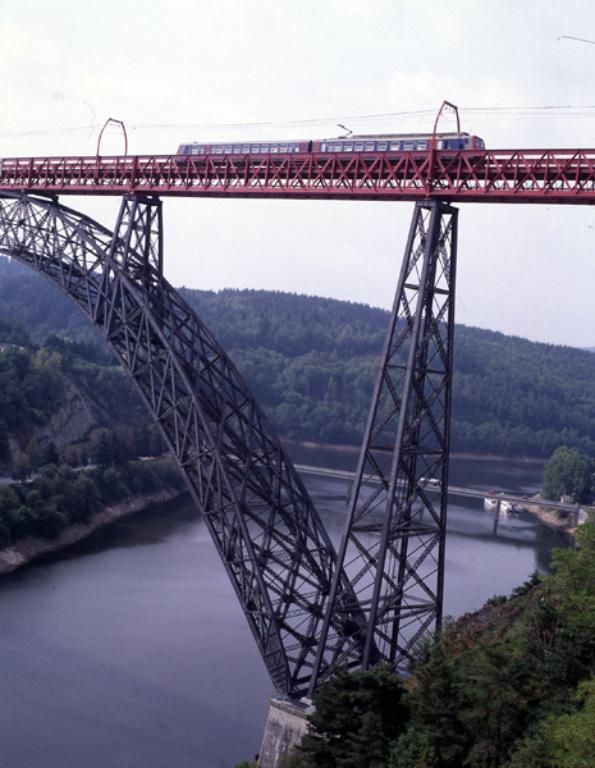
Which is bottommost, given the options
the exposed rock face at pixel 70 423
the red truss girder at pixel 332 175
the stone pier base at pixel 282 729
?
the stone pier base at pixel 282 729

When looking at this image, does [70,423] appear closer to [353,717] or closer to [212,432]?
[212,432]

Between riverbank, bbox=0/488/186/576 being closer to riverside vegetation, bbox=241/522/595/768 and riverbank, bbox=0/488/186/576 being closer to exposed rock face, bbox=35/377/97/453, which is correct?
exposed rock face, bbox=35/377/97/453

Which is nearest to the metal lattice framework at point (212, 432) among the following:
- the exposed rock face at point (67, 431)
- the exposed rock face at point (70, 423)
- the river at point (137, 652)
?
the river at point (137, 652)

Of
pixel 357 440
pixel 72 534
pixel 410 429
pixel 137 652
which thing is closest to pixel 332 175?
pixel 410 429

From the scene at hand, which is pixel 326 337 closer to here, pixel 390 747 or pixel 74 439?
pixel 74 439

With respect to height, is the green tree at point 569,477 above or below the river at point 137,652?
above

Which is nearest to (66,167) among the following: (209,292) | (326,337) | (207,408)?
(207,408)

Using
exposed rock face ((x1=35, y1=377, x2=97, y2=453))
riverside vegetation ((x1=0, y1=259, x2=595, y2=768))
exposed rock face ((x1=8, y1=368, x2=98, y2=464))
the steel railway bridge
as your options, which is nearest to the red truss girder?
the steel railway bridge

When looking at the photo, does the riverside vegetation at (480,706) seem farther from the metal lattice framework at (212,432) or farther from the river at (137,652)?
the river at (137,652)
